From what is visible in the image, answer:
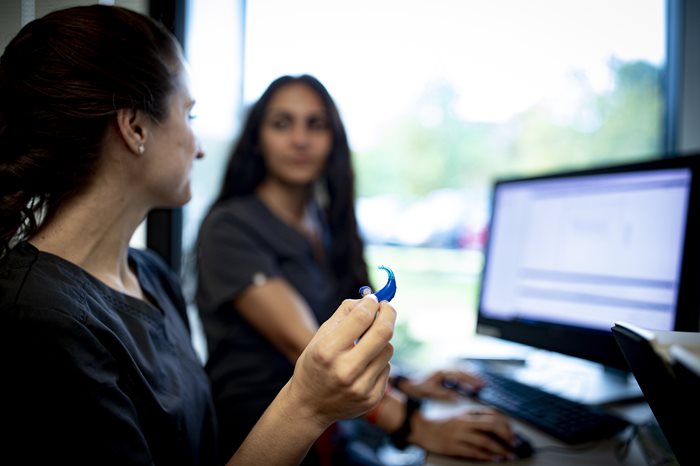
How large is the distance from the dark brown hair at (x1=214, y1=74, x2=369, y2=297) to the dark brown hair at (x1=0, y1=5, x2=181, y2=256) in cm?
71

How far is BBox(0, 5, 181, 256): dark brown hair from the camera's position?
63 cm

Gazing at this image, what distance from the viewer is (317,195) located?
1600mm

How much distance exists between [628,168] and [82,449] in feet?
3.38

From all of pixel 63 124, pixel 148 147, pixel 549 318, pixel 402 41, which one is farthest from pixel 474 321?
pixel 402 41

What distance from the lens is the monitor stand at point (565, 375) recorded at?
3.62 feet

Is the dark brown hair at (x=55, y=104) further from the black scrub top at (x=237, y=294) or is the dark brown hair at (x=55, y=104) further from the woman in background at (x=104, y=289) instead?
the black scrub top at (x=237, y=294)

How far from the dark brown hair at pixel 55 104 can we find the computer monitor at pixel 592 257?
893 millimetres

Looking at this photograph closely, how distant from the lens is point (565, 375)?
1.28 metres

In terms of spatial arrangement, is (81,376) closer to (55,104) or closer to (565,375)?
(55,104)

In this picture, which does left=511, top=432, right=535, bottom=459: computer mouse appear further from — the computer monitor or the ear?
the ear

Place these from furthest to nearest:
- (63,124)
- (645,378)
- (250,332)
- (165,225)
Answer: (165,225)
(250,332)
(63,124)
(645,378)

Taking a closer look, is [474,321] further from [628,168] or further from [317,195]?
[317,195]

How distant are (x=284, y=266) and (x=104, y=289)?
0.61m

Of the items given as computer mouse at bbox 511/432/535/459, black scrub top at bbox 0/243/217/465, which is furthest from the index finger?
computer mouse at bbox 511/432/535/459
